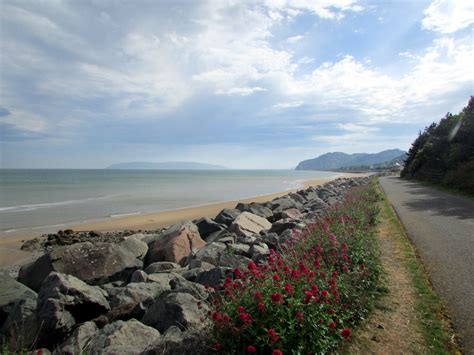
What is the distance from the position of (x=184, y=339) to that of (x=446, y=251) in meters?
6.63

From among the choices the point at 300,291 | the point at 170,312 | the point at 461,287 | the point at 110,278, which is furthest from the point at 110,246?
the point at 461,287

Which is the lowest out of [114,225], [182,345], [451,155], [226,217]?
[114,225]

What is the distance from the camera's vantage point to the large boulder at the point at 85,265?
7.63 m

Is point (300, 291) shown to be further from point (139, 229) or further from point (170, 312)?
point (139, 229)

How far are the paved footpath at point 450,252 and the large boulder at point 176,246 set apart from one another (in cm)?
616

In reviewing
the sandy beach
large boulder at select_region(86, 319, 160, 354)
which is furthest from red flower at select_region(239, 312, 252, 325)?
the sandy beach

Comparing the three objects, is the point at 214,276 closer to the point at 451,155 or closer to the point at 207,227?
the point at 207,227

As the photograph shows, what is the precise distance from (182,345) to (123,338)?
1.29 metres

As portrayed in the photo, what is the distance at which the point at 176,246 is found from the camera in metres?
9.82

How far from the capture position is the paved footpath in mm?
4516

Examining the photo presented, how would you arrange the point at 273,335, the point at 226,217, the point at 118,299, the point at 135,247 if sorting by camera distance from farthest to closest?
the point at 226,217
the point at 135,247
the point at 118,299
the point at 273,335

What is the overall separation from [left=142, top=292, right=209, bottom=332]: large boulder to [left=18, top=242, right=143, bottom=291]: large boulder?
3148mm

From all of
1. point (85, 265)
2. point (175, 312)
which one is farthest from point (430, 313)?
point (85, 265)

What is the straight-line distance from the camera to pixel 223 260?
7.47 m
